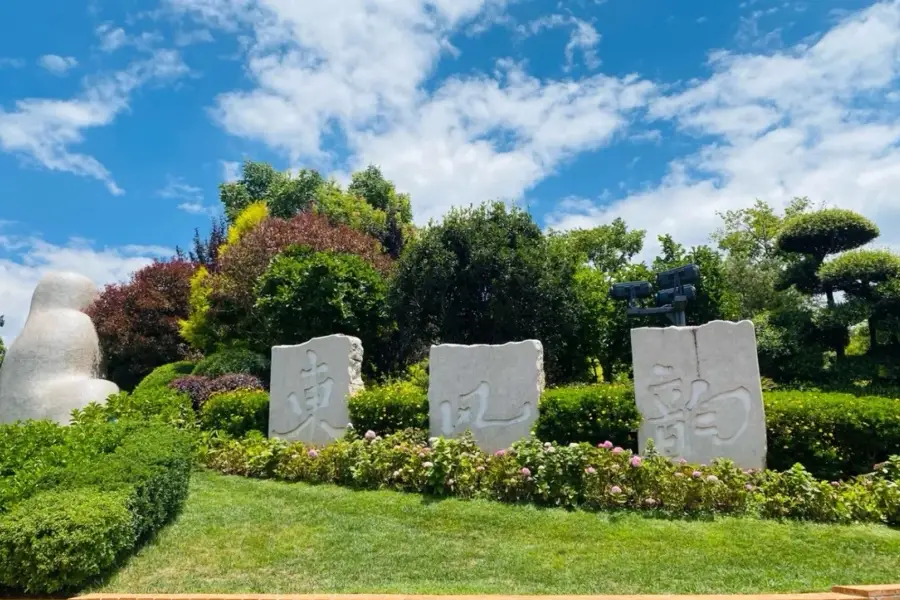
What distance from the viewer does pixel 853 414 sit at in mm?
6742

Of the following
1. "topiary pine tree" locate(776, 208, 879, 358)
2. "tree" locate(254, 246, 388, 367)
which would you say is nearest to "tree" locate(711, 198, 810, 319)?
"topiary pine tree" locate(776, 208, 879, 358)

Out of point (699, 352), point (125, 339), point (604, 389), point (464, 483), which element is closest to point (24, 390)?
point (125, 339)

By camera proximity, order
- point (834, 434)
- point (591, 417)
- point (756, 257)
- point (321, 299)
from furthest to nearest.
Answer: point (756, 257) → point (321, 299) → point (591, 417) → point (834, 434)

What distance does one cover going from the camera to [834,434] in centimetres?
686

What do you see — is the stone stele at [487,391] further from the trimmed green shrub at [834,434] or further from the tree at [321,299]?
the tree at [321,299]

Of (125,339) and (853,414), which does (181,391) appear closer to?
(125,339)

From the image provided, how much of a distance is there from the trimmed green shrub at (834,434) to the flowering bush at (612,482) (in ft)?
1.71

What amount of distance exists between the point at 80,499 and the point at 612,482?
4600mm

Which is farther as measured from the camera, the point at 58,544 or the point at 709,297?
the point at 709,297

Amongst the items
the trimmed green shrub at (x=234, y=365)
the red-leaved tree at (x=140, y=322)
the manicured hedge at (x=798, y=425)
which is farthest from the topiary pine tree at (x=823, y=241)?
the red-leaved tree at (x=140, y=322)

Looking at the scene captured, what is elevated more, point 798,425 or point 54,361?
point 54,361

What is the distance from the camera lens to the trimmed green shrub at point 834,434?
21.9 feet

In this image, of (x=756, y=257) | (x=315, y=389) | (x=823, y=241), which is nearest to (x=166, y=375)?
(x=315, y=389)

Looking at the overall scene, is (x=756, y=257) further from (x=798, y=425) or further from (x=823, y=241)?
(x=798, y=425)
